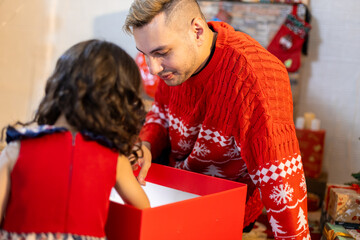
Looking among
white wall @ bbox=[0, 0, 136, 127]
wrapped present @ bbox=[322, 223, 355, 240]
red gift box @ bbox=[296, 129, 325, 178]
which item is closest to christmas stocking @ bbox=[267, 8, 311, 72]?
red gift box @ bbox=[296, 129, 325, 178]

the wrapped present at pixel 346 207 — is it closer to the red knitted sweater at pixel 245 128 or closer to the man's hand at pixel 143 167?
the red knitted sweater at pixel 245 128

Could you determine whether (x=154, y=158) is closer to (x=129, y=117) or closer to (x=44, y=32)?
(x=129, y=117)

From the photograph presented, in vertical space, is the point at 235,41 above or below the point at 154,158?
above

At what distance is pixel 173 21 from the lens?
139 cm

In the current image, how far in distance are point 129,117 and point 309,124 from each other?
6.60 ft

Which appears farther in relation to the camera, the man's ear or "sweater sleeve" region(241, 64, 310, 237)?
the man's ear

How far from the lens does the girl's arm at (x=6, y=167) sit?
0.94m

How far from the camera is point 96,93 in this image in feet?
3.15

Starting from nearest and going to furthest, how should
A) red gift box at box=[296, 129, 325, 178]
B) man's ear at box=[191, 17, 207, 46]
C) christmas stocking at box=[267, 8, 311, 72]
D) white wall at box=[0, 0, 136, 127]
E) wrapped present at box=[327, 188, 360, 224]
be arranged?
man's ear at box=[191, 17, 207, 46] → wrapped present at box=[327, 188, 360, 224] → red gift box at box=[296, 129, 325, 178] → christmas stocking at box=[267, 8, 311, 72] → white wall at box=[0, 0, 136, 127]

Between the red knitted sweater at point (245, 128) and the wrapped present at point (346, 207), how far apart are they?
289 millimetres

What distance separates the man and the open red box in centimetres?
12

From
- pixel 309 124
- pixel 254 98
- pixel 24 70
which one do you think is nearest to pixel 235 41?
pixel 254 98

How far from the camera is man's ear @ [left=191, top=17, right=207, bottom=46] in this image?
1.45m

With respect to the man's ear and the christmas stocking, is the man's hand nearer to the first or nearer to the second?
the man's ear
